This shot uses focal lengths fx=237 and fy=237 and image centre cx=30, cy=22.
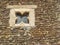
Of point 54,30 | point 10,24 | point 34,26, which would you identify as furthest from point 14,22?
point 54,30

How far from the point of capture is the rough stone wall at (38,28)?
14.1 feet

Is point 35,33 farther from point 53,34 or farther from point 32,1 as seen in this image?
point 32,1

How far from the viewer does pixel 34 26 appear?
4.48m

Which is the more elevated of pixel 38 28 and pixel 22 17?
pixel 22 17

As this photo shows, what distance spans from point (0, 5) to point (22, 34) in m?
0.78

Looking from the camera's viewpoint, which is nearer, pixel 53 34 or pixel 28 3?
pixel 53 34

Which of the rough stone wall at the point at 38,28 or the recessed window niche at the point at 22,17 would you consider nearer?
the rough stone wall at the point at 38,28

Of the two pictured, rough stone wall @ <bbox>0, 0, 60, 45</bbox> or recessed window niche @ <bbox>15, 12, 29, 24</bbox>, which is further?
recessed window niche @ <bbox>15, 12, 29, 24</bbox>

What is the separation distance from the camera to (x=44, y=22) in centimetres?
452

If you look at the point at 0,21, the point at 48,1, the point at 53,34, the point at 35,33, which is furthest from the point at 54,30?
the point at 0,21

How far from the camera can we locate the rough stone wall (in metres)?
4.31

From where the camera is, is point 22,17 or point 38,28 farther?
point 22,17

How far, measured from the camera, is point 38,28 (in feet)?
14.6

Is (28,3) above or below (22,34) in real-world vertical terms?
above
